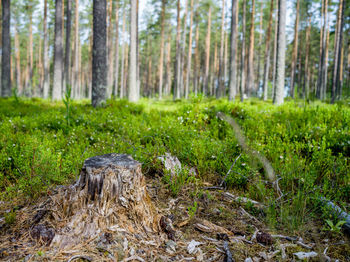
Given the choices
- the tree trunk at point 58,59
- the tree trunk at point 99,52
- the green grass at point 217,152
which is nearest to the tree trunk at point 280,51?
the green grass at point 217,152

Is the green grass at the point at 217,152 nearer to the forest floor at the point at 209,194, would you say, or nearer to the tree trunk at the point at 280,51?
the forest floor at the point at 209,194

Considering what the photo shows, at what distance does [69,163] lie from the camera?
10.5 feet

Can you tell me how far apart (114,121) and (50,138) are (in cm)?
138

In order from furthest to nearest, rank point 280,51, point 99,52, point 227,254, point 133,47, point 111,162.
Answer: point 133,47 < point 280,51 < point 99,52 < point 111,162 < point 227,254

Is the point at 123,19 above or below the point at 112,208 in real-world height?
above

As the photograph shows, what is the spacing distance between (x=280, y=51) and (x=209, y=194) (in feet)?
28.6

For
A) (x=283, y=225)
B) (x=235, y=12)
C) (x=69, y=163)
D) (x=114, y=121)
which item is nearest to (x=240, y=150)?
(x=283, y=225)

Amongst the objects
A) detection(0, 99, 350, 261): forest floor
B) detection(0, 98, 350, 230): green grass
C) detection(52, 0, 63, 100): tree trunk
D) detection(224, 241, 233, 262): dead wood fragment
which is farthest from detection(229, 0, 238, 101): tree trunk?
detection(224, 241, 233, 262): dead wood fragment

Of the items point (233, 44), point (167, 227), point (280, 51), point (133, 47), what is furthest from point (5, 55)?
point (167, 227)

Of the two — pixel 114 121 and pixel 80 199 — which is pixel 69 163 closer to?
pixel 80 199

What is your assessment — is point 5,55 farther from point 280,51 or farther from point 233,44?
point 280,51

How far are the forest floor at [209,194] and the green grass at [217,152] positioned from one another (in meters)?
0.02

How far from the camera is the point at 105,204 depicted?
6.79 ft

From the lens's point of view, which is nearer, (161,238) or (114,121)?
(161,238)
